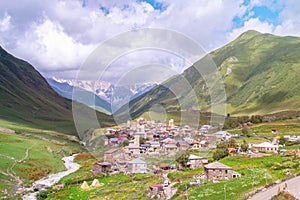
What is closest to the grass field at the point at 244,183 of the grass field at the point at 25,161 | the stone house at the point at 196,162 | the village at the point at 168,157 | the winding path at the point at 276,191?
the winding path at the point at 276,191

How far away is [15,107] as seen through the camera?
17850 centimetres

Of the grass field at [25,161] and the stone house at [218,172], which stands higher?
the stone house at [218,172]

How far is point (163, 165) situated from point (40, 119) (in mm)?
134662

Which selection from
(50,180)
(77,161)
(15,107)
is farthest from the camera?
(15,107)

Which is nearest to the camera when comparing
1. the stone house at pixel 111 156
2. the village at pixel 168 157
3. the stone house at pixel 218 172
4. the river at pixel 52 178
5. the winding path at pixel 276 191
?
the winding path at pixel 276 191

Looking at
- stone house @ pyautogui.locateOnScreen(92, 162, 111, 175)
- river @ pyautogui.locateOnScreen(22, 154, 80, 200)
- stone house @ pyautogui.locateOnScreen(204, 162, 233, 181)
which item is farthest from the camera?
stone house @ pyautogui.locateOnScreen(92, 162, 111, 175)

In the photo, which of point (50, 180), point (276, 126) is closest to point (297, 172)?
point (50, 180)

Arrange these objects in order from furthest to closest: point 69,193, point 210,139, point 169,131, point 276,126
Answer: point 169,131 < point 276,126 < point 210,139 < point 69,193

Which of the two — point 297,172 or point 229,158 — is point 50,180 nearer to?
point 229,158

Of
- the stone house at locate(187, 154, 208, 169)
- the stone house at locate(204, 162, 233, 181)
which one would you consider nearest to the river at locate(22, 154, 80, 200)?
the stone house at locate(187, 154, 208, 169)

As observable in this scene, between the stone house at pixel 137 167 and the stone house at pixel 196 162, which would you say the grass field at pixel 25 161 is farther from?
the stone house at pixel 196 162

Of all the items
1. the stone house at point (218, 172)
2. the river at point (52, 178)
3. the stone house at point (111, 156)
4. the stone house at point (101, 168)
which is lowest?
the river at point (52, 178)

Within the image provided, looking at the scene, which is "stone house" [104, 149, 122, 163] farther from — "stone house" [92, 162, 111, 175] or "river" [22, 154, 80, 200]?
"river" [22, 154, 80, 200]

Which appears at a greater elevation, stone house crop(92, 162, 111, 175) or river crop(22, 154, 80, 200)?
stone house crop(92, 162, 111, 175)
